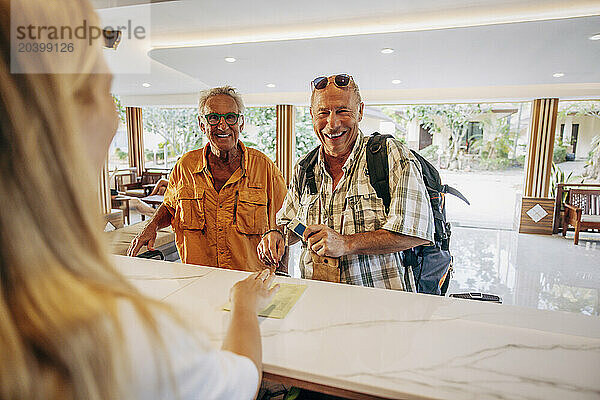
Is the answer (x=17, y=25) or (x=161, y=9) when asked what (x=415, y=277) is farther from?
(x=161, y=9)

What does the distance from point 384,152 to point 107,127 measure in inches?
48.1

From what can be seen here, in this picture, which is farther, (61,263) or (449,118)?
(449,118)

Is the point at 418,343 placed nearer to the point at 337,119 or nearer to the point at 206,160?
the point at 337,119

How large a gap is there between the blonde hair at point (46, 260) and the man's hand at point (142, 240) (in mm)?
1380

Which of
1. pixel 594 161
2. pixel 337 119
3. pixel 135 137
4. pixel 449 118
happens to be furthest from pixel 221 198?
pixel 135 137

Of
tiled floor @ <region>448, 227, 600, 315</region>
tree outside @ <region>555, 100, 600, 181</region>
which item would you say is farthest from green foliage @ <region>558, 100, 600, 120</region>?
tiled floor @ <region>448, 227, 600, 315</region>

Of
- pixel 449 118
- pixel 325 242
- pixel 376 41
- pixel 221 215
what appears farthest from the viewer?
pixel 449 118

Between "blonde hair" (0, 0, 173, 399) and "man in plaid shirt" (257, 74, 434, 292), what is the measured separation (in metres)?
0.95

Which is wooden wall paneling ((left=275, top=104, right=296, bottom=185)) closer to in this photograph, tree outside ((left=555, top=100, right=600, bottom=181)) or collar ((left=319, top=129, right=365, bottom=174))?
tree outside ((left=555, top=100, right=600, bottom=181))

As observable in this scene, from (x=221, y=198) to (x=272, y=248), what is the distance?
0.66 meters

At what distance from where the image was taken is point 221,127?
215 centimetres

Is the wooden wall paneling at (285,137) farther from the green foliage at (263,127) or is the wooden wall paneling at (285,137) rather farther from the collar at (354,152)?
the collar at (354,152)

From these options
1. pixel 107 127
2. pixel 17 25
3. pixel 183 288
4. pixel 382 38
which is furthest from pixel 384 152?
pixel 382 38

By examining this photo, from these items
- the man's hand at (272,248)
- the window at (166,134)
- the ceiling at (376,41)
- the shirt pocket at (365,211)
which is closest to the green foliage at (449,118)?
the ceiling at (376,41)
